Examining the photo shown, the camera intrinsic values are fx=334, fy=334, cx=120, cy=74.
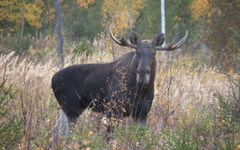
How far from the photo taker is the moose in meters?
6.06

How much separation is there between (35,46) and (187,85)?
13.5 m

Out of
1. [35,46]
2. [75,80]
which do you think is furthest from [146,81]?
[35,46]

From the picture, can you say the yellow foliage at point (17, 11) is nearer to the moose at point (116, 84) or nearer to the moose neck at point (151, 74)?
the moose at point (116, 84)

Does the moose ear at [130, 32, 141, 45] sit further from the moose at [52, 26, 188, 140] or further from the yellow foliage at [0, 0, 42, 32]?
the yellow foliage at [0, 0, 42, 32]

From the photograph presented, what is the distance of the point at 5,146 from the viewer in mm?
4203

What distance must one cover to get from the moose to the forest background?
0.34 m

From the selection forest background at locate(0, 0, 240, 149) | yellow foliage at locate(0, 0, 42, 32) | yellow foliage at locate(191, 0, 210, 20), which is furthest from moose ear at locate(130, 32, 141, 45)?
yellow foliage at locate(191, 0, 210, 20)

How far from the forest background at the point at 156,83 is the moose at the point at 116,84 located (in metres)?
0.34

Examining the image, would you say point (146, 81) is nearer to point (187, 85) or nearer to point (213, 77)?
point (187, 85)

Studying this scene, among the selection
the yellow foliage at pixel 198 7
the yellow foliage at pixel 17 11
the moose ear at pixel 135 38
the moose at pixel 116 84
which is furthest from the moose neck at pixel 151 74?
the yellow foliage at pixel 198 7

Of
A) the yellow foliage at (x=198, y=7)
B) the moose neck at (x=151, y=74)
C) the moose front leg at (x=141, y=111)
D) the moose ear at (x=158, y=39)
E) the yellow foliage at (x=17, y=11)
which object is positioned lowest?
the moose front leg at (x=141, y=111)

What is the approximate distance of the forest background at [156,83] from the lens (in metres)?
4.36

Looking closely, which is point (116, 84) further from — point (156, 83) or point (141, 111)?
point (156, 83)

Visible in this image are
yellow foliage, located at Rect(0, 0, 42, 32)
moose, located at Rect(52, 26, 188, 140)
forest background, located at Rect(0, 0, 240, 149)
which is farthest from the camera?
yellow foliage, located at Rect(0, 0, 42, 32)
